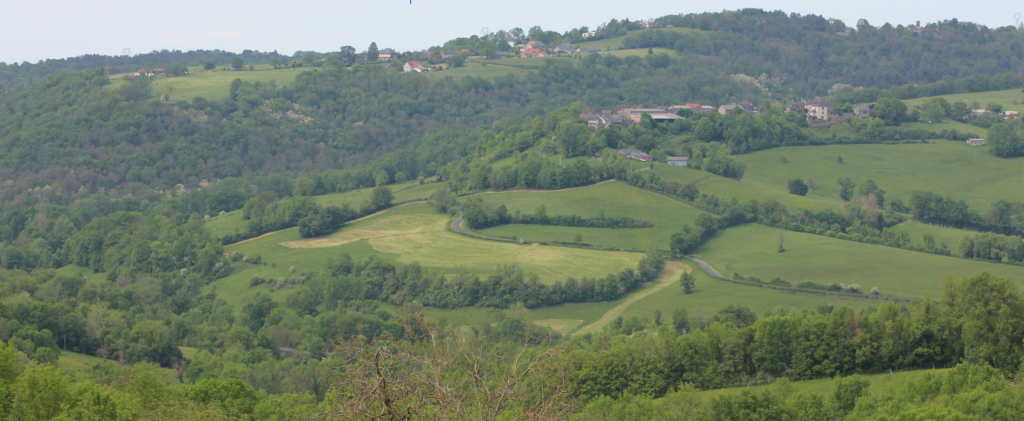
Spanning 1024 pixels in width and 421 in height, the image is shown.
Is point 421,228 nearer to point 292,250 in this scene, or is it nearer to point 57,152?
point 292,250

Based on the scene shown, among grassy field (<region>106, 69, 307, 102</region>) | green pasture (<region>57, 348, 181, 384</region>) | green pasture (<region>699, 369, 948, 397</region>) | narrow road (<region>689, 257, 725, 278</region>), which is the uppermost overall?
grassy field (<region>106, 69, 307, 102</region>)

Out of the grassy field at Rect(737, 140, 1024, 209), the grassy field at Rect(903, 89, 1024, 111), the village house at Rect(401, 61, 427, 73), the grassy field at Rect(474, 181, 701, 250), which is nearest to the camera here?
the grassy field at Rect(474, 181, 701, 250)

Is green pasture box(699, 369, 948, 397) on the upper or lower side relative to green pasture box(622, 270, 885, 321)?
upper

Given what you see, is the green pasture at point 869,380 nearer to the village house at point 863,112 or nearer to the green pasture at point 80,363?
the green pasture at point 80,363

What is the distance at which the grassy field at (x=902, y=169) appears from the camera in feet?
→ 348

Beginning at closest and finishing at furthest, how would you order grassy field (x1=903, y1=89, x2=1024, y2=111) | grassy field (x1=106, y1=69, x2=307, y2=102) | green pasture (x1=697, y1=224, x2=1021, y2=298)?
1. green pasture (x1=697, y1=224, x2=1021, y2=298)
2. grassy field (x1=903, y1=89, x2=1024, y2=111)
3. grassy field (x1=106, y1=69, x2=307, y2=102)

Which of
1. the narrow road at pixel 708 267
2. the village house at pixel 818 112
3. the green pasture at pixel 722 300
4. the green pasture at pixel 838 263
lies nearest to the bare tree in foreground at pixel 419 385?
the green pasture at pixel 722 300

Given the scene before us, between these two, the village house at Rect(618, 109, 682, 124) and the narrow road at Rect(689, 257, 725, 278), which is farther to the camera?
the village house at Rect(618, 109, 682, 124)

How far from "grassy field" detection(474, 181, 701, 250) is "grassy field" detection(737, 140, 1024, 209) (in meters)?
19.8

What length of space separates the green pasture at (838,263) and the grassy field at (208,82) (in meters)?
106

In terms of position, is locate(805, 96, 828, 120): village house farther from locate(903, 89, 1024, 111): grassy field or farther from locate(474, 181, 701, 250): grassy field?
locate(474, 181, 701, 250): grassy field

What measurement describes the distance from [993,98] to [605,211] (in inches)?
4152

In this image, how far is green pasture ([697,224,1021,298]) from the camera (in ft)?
234

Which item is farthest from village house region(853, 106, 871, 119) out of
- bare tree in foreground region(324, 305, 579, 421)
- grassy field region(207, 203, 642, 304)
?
bare tree in foreground region(324, 305, 579, 421)
